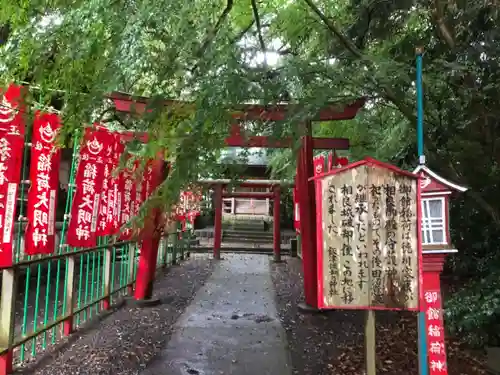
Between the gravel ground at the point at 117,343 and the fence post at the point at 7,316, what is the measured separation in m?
0.22

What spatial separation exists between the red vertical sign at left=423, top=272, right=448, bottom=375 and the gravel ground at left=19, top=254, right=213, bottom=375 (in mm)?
2783

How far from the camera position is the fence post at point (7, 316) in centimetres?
395

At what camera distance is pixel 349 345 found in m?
5.54

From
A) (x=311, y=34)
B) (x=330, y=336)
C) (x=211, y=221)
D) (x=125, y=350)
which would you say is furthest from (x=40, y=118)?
(x=211, y=221)

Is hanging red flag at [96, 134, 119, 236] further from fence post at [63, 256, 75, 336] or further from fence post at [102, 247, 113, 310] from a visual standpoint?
fence post at [102, 247, 113, 310]

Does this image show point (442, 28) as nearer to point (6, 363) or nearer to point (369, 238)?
point (369, 238)

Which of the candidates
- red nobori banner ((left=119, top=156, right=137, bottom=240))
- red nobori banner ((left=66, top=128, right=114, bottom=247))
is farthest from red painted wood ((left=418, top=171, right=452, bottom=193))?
red nobori banner ((left=119, top=156, right=137, bottom=240))

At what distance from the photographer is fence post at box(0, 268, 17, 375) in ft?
13.0

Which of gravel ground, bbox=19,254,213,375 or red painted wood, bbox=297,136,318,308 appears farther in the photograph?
red painted wood, bbox=297,136,318,308

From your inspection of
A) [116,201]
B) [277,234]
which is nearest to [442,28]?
[116,201]

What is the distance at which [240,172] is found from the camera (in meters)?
4.42

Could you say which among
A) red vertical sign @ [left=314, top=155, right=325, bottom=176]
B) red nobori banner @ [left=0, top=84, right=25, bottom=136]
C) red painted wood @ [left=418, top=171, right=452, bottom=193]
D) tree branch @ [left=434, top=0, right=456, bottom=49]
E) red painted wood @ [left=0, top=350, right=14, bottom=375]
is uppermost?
tree branch @ [left=434, top=0, right=456, bottom=49]

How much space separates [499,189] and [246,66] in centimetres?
358

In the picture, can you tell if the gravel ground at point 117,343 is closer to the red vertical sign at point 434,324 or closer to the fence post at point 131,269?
the fence post at point 131,269
